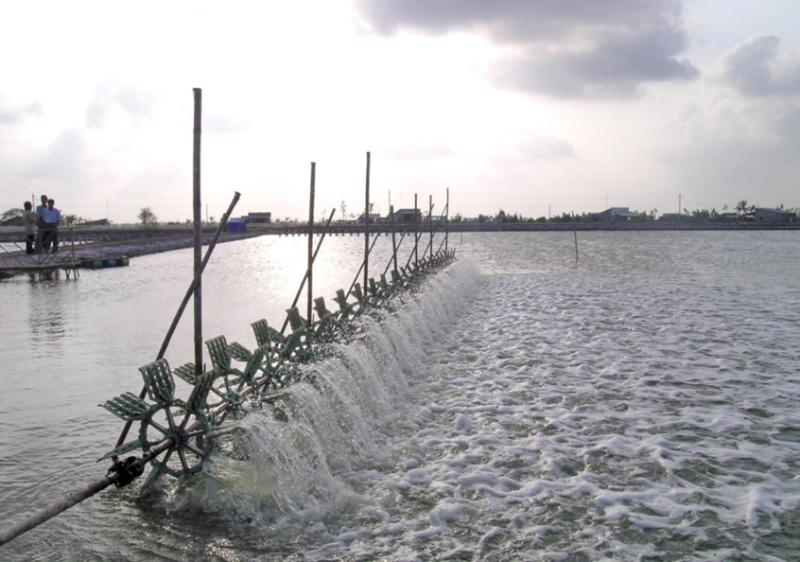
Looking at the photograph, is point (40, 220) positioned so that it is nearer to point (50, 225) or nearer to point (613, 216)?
point (50, 225)

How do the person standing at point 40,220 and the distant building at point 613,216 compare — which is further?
the distant building at point 613,216

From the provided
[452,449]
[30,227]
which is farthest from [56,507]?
[30,227]

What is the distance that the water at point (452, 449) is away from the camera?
5777mm

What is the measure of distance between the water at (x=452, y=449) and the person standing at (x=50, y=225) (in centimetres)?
1332

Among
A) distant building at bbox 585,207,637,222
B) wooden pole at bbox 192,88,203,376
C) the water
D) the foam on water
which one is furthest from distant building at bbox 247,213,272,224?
wooden pole at bbox 192,88,203,376

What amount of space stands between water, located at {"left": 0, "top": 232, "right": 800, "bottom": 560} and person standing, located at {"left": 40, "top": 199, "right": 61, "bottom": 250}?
524 inches

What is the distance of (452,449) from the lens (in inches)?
316

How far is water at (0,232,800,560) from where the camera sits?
19.0ft

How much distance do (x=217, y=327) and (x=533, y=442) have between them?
10301mm

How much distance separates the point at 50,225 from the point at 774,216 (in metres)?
138

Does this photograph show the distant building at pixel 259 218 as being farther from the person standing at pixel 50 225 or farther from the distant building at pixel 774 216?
the person standing at pixel 50 225

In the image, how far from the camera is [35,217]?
97.9 feet

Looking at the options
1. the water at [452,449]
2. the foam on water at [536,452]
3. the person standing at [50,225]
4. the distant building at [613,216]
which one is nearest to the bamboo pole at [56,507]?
the water at [452,449]

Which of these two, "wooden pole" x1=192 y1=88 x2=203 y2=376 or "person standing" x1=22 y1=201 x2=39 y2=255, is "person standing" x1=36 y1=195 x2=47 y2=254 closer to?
"person standing" x1=22 y1=201 x2=39 y2=255
